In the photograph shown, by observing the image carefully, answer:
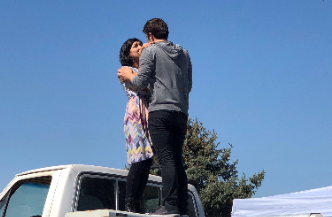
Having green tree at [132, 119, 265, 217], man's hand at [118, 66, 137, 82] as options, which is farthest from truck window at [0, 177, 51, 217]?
green tree at [132, 119, 265, 217]

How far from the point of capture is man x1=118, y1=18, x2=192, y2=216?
8.89ft

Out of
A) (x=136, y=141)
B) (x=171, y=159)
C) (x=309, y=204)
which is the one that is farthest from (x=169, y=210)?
(x=309, y=204)

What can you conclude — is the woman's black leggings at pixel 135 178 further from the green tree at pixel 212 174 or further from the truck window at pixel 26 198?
the green tree at pixel 212 174

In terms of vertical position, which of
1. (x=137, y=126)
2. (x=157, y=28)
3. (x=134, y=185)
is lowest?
(x=134, y=185)

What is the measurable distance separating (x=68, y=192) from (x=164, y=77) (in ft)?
3.63

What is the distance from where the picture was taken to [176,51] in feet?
9.66

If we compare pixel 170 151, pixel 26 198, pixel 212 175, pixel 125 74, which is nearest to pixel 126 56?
pixel 125 74

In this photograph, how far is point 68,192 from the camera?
117 inches

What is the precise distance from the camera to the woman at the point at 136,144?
2887 mm

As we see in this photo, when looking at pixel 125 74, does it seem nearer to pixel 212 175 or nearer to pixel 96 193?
pixel 96 193

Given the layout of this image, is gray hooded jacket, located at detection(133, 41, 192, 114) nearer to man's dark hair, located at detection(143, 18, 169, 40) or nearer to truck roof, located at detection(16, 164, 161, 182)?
man's dark hair, located at detection(143, 18, 169, 40)

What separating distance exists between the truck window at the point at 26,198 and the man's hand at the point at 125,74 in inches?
42.7

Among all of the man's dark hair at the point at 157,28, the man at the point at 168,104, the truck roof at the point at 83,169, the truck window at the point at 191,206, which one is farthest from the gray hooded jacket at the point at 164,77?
the truck window at the point at 191,206

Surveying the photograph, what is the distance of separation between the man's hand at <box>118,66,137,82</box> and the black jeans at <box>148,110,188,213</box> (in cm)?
37
